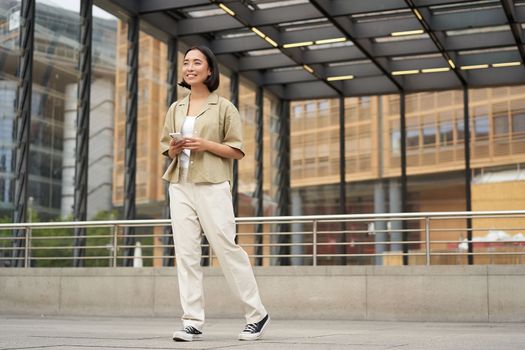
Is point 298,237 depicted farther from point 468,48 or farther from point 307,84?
point 468,48

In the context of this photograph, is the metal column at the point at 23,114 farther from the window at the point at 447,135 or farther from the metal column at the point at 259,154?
the window at the point at 447,135

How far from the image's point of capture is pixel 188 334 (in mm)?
4809

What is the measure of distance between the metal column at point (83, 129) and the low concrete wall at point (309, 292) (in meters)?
2.52

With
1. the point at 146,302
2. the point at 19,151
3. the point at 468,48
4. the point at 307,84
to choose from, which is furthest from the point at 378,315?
the point at 307,84

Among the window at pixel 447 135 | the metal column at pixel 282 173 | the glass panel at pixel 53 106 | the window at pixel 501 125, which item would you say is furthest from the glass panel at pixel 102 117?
the window at pixel 501 125

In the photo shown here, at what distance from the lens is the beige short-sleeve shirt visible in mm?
5070

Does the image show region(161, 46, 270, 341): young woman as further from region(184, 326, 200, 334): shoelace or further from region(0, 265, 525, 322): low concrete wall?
region(0, 265, 525, 322): low concrete wall

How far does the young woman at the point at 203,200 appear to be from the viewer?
5043mm

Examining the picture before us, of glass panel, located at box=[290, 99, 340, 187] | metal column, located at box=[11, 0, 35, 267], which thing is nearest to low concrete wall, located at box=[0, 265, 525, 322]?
metal column, located at box=[11, 0, 35, 267]

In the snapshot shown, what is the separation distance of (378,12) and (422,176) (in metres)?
5.79

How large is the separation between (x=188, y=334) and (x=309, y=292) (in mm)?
5386

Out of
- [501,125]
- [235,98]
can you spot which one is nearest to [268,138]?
[235,98]

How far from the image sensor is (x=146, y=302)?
10.5m

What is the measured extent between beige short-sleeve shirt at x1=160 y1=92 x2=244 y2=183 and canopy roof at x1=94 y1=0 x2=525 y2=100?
905 cm
